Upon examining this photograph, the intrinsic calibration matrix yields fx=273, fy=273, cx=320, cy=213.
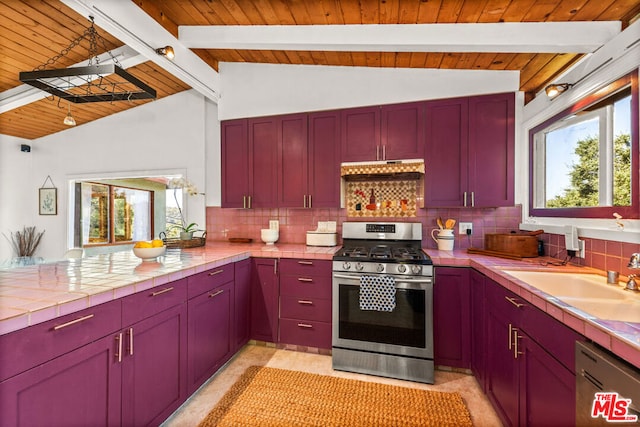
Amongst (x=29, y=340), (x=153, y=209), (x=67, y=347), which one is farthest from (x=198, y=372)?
(x=153, y=209)

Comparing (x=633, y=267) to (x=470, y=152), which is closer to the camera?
(x=633, y=267)

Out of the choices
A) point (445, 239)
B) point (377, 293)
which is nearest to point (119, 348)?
point (377, 293)

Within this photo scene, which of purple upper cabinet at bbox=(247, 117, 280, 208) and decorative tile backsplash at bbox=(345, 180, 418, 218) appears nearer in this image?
decorative tile backsplash at bbox=(345, 180, 418, 218)

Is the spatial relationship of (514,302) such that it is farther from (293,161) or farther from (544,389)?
(293,161)

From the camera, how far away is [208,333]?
1980mm

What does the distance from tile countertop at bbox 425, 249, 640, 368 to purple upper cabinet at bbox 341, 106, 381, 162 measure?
53.7 inches

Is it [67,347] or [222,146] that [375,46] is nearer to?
[222,146]

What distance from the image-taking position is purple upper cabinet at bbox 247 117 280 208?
117 inches

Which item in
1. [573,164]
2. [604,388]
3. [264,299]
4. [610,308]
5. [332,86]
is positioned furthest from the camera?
[332,86]

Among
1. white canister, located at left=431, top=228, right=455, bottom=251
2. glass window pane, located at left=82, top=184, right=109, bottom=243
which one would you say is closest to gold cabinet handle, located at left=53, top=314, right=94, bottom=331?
white canister, located at left=431, top=228, right=455, bottom=251

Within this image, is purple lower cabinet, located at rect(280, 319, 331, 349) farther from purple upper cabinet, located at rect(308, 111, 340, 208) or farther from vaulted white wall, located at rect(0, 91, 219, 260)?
vaulted white wall, located at rect(0, 91, 219, 260)

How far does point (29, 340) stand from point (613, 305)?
2370 millimetres

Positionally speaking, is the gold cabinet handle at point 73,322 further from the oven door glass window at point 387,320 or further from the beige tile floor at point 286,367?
the oven door glass window at point 387,320

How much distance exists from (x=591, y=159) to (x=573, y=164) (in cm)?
17
